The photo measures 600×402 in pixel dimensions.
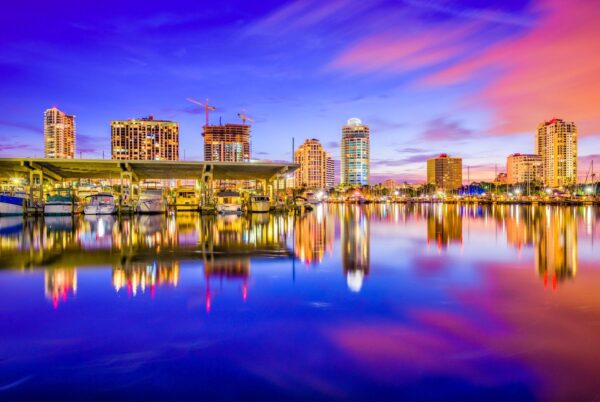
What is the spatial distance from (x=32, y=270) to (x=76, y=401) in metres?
11.0

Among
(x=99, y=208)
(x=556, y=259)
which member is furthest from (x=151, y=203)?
(x=556, y=259)

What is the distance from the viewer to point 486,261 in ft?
56.2

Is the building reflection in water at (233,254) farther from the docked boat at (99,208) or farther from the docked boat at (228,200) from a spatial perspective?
the docked boat at (99,208)

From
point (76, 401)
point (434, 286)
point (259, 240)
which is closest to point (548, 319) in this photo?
point (434, 286)

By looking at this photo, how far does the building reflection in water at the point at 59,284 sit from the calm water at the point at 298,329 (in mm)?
Result: 62

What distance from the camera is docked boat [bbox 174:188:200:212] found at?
80.2 m

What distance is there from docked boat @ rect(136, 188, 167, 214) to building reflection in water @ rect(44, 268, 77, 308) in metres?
47.8

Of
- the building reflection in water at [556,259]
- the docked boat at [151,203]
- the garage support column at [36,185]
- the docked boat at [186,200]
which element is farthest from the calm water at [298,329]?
the docked boat at [186,200]

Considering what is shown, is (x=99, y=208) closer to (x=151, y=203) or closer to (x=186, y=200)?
(x=151, y=203)

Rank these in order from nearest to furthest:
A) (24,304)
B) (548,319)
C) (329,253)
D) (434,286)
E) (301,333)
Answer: (301,333), (548,319), (24,304), (434,286), (329,253)

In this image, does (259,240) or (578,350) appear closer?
(578,350)

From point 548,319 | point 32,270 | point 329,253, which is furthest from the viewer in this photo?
point 329,253

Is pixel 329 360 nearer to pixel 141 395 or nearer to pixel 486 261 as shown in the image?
pixel 141 395

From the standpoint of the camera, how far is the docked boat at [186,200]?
263 ft
